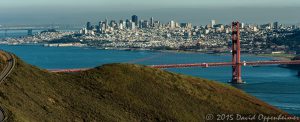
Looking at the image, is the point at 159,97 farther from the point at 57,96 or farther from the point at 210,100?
the point at 57,96

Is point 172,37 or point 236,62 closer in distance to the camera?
point 236,62

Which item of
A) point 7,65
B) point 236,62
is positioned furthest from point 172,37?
point 7,65

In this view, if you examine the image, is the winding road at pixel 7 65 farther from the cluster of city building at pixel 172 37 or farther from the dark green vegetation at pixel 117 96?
the cluster of city building at pixel 172 37

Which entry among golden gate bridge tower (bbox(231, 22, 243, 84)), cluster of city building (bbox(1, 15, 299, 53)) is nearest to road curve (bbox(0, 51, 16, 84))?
golden gate bridge tower (bbox(231, 22, 243, 84))

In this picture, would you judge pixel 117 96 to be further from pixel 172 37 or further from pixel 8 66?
pixel 172 37

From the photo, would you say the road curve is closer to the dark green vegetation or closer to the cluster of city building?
the dark green vegetation

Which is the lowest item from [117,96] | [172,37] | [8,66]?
[172,37]

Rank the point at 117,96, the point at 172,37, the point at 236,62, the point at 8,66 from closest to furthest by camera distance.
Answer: the point at 117,96 → the point at 8,66 → the point at 236,62 → the point at 172,37
